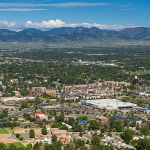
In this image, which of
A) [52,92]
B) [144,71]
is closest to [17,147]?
[52,92]

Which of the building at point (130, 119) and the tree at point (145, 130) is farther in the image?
the building at point (130, 119)

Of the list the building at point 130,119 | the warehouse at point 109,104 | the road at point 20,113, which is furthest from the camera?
the warehouse at point 109,104

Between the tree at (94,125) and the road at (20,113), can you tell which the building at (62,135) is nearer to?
the tree at (94,125)

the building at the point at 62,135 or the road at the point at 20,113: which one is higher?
the building at the point at 62,135

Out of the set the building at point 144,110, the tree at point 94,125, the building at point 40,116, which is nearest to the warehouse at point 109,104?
the building at point 144,110

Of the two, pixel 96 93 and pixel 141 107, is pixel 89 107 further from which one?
pixel 96 93

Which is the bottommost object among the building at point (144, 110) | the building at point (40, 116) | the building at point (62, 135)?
the building at point (144, 110)

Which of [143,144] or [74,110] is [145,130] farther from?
[74,110]

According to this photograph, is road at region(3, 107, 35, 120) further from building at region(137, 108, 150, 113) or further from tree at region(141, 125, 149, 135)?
tree at region(141, 125, 149, 135)

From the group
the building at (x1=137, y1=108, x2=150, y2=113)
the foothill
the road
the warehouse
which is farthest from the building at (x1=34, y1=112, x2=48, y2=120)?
the building at (x1=137, y1=108, x2=150, y2=113)
